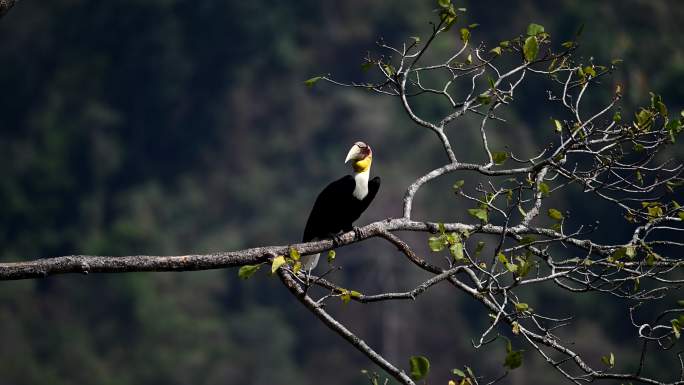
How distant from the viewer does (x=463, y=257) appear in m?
4.76

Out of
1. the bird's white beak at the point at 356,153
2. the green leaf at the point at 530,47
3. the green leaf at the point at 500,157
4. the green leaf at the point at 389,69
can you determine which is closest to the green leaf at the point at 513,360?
the green leaf at the point at 500,157

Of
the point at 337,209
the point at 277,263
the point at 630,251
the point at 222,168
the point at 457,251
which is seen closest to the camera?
the point at 277,263

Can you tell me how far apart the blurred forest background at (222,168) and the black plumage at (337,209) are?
59.6ft

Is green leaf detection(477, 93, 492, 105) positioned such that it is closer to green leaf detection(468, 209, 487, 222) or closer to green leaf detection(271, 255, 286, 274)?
green leaf detection(468, 209, 487, 222)

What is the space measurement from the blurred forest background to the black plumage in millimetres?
18168

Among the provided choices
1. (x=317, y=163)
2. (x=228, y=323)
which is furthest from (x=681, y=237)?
(x=317, y=163)

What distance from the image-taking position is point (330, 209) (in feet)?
21.9

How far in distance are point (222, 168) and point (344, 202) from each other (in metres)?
31.7

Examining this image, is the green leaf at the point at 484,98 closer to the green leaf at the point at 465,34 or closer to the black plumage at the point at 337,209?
the green leaf at the point at 465,34

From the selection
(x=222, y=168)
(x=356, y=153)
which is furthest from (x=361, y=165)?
(x=222, y=168)

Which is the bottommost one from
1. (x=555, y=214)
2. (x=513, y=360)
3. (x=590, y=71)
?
(x=513, y=360)

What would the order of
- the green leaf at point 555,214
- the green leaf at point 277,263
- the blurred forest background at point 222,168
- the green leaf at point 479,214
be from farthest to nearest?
the blurred forest background at point 222,168 → the green leaf at point 555,214 → the green leaf at point 479,214 → the green leaf at point 277,263

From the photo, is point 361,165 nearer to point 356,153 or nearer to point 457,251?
point 356,153

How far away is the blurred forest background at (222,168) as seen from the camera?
28.8m
